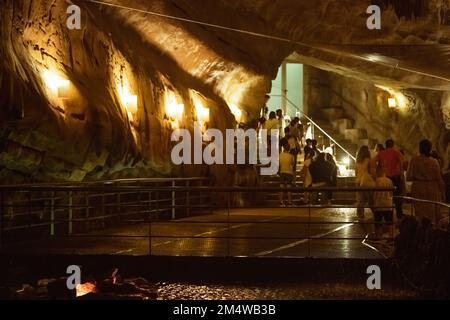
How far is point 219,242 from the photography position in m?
13.2

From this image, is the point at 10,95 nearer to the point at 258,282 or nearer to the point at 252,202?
the point at 258,282

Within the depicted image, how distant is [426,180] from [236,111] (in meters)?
14.3

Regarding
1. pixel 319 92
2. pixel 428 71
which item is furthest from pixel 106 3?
pixel 319 92

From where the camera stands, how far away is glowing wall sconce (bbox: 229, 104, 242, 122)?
25547mm

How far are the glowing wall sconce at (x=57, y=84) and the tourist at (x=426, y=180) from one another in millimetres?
6604

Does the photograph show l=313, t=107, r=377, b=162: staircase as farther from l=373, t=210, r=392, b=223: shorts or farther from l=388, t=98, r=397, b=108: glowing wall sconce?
l=373, t=210, r=392, b=223: shorts

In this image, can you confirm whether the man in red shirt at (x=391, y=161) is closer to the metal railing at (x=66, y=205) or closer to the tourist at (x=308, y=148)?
the metal railing at (x=66, y=205)

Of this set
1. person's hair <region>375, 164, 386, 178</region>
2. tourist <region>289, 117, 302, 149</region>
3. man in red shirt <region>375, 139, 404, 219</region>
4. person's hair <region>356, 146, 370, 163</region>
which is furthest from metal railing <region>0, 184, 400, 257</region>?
tourist <region>289, 117, 302, 149</region>

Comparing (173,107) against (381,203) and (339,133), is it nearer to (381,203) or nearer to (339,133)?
(381,203)

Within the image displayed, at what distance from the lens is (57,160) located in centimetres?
1359

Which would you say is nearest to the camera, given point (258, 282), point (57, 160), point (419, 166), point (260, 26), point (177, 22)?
point (258, 282)

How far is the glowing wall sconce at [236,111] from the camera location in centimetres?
2555

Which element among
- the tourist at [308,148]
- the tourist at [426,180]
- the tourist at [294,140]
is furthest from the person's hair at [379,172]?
the tourist at [294,140]

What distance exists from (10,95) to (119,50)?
5756mm
